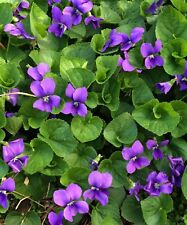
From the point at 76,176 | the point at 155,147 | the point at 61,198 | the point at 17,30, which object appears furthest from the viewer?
the point at 17,30

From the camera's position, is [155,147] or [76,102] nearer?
[76,102]

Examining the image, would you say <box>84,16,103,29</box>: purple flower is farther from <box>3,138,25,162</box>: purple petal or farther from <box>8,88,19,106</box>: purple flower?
<box>3,138,25,162</box>: purple petal

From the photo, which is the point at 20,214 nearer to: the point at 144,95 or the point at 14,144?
the point at 14,144

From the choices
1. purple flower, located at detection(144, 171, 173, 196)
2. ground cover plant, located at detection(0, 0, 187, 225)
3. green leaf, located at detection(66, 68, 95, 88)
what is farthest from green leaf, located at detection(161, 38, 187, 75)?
purple flower, located at detection(144, 171, 173, 196)

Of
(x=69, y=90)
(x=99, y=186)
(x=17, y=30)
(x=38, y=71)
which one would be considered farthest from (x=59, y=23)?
(x=99, y=186)

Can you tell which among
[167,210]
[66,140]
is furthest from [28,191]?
[167,210]

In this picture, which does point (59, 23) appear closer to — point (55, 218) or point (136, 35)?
point (136, 35)

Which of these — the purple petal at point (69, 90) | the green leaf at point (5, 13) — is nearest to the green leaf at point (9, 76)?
the purple petal at point (69, 90)

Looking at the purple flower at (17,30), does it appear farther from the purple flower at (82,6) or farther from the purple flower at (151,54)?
the purple flower at (151,54)
